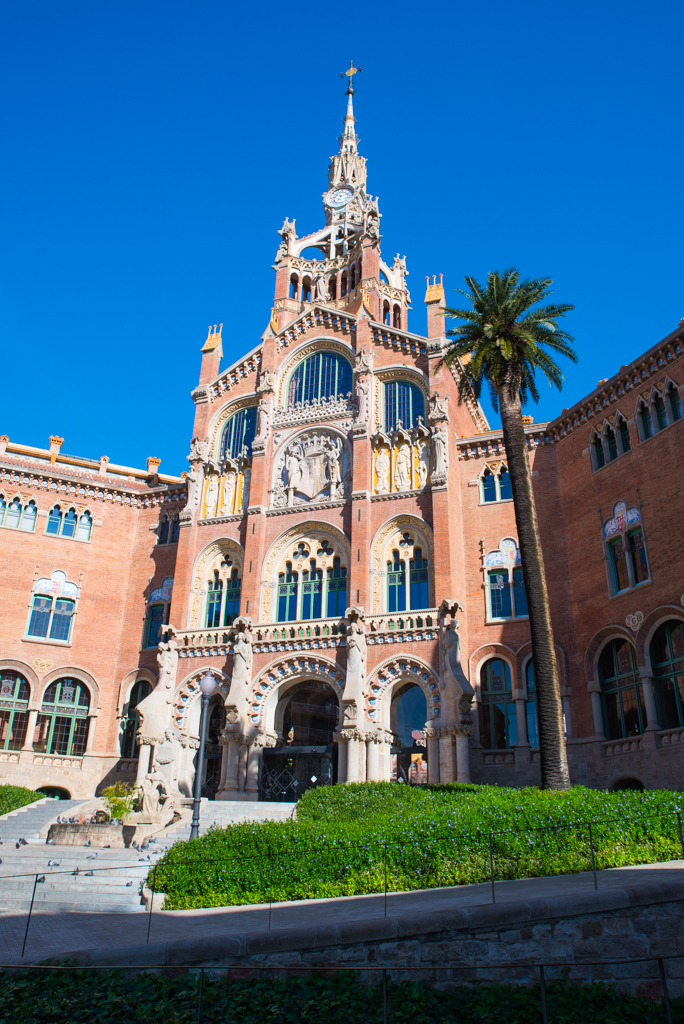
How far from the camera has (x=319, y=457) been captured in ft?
128

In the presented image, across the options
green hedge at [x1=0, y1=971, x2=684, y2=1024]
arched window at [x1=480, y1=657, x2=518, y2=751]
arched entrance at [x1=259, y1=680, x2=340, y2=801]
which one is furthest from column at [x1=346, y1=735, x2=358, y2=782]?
green hedge at [x1=0, y1=971, x2=684, y2=1024]

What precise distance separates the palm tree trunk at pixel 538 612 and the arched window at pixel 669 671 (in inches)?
216

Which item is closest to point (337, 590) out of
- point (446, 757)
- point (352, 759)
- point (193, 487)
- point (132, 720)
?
point (352, 759)

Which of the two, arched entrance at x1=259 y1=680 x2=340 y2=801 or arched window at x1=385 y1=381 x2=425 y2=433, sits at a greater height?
arched window at x1=385 y1=381 x2=425 y2=433

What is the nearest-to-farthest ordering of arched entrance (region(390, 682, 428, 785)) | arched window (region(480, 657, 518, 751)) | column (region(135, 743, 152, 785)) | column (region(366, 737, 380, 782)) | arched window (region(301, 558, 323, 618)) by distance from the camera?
column (region(366, 737, 380, 782)), arched window (region(480, 657, 518, 751)), column (region(135, 743, 152, 785)), arched entrance (region(390, 682, 428, 785)), arched window (region(301, 558, 323, 618))

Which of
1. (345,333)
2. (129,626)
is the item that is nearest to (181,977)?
(129,626)

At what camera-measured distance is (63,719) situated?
38.8 metres

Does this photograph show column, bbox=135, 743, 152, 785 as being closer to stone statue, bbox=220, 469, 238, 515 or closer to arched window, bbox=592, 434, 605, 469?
stone statue, bbox=220, 469, 238, 515

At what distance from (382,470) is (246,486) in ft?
23.0

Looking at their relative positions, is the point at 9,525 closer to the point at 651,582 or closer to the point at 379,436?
the point at 379,436

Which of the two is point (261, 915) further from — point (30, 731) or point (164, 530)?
point (164, 530)

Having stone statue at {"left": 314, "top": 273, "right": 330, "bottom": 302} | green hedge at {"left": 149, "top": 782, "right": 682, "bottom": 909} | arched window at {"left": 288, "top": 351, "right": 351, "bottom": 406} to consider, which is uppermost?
stone statue at {"left": 314, "top": 273, "right": 330, "bottom": 302}

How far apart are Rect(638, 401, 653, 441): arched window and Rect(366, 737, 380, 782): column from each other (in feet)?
51.5

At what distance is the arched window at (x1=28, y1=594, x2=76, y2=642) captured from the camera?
39594 millimetres
